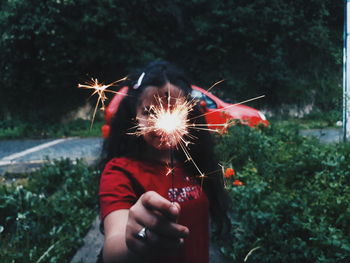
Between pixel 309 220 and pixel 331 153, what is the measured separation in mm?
1545

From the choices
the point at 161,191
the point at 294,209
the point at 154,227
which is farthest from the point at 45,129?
the point at 154,227

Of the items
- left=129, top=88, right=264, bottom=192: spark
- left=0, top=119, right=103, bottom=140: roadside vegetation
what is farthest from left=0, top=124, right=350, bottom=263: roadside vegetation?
left=0, top=119, right=103, bottom=140: roadside vegetation

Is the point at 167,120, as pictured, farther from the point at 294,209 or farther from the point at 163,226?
the point at 294,209

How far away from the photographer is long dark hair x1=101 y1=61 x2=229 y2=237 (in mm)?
1620

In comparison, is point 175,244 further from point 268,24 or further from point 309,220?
point 268,24

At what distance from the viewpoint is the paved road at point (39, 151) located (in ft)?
24.2

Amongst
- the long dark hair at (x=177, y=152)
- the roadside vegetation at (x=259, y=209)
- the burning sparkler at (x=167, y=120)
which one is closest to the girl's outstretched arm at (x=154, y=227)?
the burning sparkler at (x=167, y=120)

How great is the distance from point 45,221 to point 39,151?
18.7 feet

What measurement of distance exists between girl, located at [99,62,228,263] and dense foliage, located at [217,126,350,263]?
2.73 feet

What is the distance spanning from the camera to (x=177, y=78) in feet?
5.38

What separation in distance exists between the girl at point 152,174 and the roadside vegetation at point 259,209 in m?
0.45

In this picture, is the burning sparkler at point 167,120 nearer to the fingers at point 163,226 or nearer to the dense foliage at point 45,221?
the fingers at point 163,226

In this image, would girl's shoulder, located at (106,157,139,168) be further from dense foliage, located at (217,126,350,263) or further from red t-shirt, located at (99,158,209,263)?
dense foliage, located at (217,126,350,263)

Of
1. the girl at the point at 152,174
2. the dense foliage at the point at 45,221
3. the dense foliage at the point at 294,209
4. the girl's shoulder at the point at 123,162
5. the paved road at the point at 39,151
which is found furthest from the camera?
the paved road at the point at 39,151
